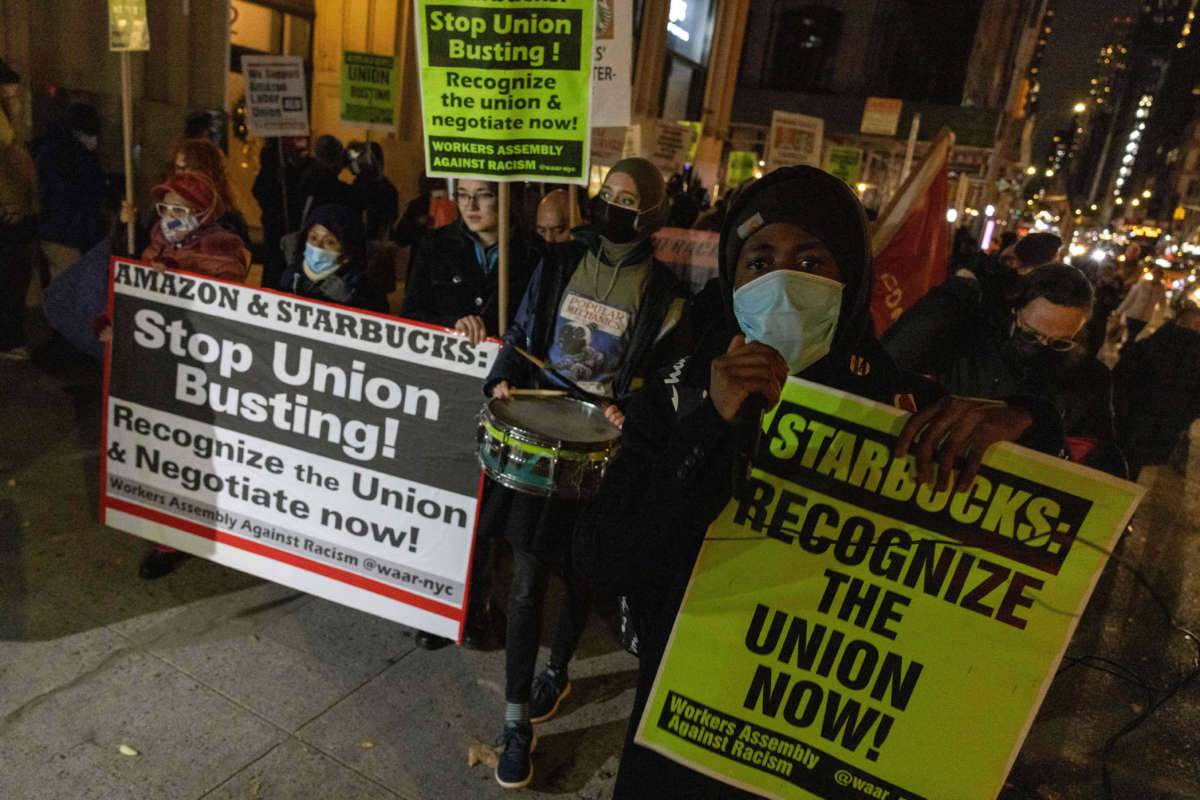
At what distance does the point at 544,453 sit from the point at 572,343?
0.57 m

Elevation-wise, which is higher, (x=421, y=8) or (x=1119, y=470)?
(x=421, y=8)

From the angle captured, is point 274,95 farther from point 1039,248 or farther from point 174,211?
point 1039,248

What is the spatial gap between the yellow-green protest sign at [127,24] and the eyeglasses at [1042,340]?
14.0 ft

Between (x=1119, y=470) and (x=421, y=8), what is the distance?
304 centimetres

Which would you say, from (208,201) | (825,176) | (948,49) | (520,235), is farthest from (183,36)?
(948,49)

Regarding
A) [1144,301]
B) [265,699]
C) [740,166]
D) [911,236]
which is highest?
[740,166]

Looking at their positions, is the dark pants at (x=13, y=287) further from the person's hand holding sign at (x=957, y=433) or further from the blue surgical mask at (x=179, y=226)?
the person's hand holding sign at (x=957, y=433)

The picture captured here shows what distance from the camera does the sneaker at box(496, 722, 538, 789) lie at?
2.74 metres

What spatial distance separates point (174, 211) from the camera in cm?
346

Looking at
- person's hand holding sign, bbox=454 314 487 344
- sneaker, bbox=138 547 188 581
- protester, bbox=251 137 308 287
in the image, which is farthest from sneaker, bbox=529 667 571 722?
protester, bbox=251 137 308 287

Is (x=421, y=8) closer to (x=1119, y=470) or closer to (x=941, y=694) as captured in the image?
(x=941, y=694)

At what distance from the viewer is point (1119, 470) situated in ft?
9.46

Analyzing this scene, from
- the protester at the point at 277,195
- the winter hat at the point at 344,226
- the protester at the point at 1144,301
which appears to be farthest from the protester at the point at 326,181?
the protester at the point at 1144,301

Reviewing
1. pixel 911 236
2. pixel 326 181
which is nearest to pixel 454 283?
pixel 911 236
